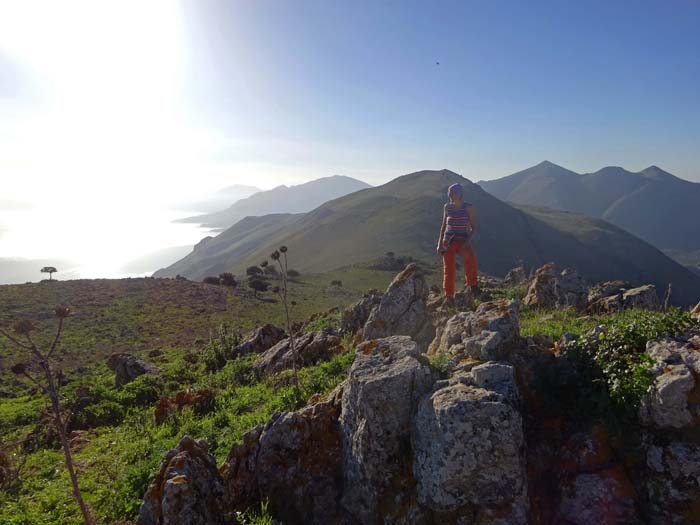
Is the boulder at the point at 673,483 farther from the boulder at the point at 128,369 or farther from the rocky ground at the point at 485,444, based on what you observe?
the boulder at the point at 128,369

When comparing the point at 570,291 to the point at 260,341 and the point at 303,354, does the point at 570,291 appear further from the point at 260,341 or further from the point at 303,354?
the point at 260,341

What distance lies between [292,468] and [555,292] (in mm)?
9083

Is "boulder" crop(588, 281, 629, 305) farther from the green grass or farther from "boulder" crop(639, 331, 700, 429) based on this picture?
the green grass

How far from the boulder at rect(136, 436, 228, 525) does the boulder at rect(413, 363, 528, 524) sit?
98.3 inches

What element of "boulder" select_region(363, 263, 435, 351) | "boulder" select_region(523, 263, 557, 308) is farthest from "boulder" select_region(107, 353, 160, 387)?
"boulder" select_region(523, 263, 557, 308)

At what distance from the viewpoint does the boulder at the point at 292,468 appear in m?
5.36

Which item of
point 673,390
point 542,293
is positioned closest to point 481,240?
point 542,293

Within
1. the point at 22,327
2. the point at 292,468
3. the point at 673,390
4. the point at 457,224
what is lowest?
the point at 292,468

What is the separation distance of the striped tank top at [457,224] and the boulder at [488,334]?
3.90 meters

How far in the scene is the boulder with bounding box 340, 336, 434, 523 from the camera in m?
4.97

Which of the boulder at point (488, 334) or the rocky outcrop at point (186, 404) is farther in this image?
the rocky outcrop at point (186, 404)

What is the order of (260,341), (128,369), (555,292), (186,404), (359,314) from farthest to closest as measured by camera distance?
(260,341) → (128,369) → (359,314) → (555,292) → (186,404)

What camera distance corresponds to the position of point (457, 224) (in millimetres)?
11031

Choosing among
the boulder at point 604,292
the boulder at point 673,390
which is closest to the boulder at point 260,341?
the boulder at point 604,292
